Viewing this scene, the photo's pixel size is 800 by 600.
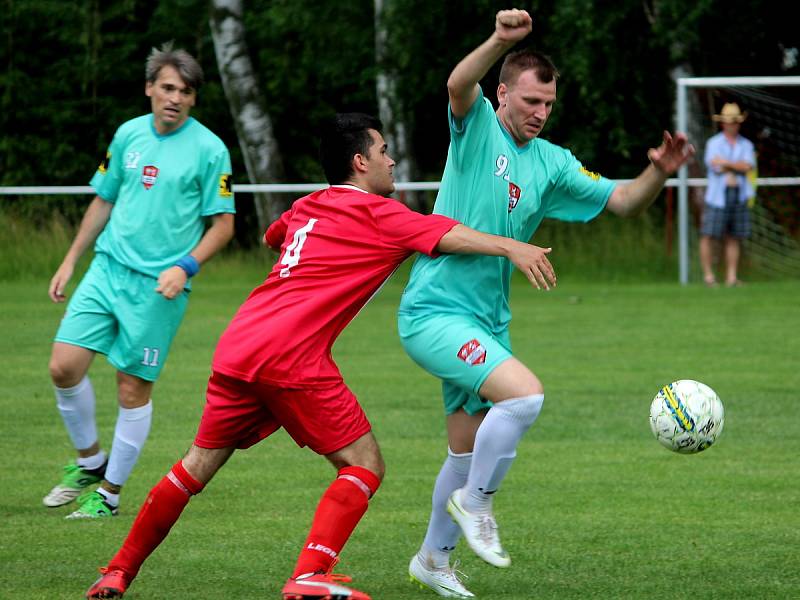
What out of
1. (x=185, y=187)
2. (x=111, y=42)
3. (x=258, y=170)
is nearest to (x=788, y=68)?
(x=258, y=170)

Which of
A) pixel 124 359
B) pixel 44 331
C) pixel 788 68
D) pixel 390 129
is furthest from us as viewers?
pixel 788 68

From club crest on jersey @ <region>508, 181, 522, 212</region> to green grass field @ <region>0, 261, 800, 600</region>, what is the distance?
143 centimetres

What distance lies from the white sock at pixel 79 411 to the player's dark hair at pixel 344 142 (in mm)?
2457

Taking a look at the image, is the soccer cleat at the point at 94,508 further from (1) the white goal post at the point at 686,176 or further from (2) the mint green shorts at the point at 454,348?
(1) the white goal post at the point at 686,176

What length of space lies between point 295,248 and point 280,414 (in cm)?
57

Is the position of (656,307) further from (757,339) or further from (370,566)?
(370,566)

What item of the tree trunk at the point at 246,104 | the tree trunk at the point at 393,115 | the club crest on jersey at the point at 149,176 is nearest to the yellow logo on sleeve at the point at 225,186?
the club crest on jersey at the point at 149,176

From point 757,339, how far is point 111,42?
54.5 feet

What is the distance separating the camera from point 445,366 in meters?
5.29

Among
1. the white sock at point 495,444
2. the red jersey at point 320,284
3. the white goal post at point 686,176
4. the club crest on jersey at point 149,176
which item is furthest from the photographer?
the white goal post at point 686,176

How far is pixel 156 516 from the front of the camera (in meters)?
5.08

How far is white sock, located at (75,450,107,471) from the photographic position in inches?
280

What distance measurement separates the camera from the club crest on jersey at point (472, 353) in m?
5.24

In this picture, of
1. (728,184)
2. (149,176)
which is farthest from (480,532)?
(728,184)
